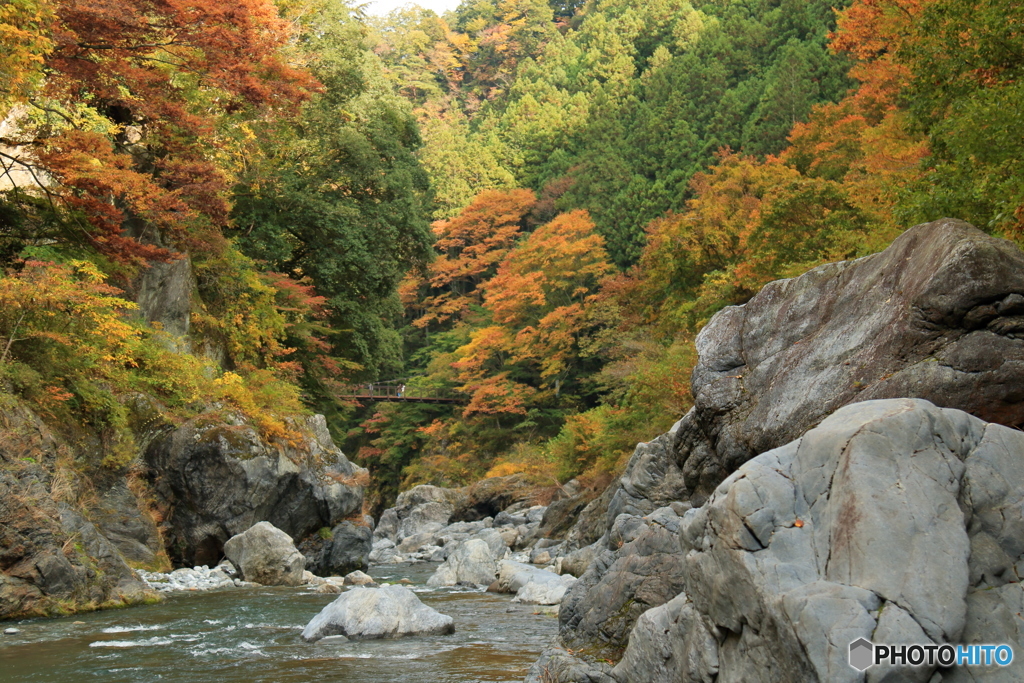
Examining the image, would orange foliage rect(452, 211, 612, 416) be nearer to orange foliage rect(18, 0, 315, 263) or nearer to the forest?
the forest

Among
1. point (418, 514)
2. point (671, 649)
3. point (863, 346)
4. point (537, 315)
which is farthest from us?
point (537, 315)

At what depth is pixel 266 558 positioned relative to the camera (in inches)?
509

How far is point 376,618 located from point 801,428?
473 cm

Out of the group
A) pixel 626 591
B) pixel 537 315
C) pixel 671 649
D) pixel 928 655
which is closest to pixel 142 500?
pixel 626 591

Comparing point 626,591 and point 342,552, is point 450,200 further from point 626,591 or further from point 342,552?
point 626,591

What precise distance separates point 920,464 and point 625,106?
133ft

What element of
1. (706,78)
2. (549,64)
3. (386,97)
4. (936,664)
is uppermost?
(549,64)

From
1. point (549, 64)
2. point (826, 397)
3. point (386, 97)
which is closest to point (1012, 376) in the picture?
point (826, 397)

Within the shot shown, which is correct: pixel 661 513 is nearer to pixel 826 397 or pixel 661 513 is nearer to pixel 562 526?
pixel 826 397

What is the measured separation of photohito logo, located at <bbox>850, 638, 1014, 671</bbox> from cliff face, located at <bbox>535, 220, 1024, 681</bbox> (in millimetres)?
74

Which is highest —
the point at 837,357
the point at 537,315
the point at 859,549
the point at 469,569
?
the point at 537,315

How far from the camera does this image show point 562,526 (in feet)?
63.0

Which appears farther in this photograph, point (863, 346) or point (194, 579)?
point (194, 579)

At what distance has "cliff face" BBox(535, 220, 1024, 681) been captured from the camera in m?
3.86
